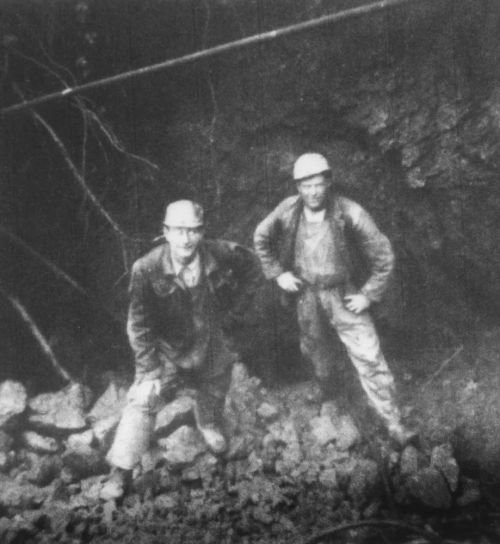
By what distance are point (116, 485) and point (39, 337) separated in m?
1.07

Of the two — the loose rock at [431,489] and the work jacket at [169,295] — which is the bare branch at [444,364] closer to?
the loose rock at [431,489]

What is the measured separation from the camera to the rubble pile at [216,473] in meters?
2.69

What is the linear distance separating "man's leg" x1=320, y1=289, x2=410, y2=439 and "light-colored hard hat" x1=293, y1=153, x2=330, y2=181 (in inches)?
24.7

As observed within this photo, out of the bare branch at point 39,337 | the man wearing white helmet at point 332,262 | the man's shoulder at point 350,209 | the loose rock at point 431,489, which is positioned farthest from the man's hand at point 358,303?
the bare branch at point 39,337

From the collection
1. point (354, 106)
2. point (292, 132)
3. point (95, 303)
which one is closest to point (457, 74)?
point (354, 106)

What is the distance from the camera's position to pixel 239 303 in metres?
3.22

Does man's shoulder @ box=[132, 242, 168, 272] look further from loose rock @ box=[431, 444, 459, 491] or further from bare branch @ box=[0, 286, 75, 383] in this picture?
loose rock @ box=[431, 444, 459, 491]

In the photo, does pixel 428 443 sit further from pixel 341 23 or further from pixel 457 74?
pixel 341 23

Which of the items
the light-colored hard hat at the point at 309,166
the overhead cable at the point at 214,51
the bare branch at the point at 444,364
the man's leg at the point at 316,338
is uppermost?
the overhead cable at the point at 214,51

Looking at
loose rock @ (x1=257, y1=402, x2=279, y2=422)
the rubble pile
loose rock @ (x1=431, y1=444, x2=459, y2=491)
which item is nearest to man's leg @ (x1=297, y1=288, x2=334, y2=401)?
the rubble pile

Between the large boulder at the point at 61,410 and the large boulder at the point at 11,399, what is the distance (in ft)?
0.23

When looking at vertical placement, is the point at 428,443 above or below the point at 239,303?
below

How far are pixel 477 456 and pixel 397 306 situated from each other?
2.83ft

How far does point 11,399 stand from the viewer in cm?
326
